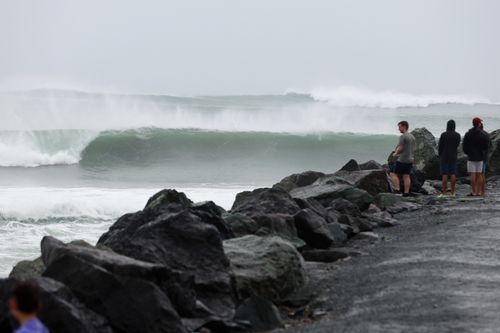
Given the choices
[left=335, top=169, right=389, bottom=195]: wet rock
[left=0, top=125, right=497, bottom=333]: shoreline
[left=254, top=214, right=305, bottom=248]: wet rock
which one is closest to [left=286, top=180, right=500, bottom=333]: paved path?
[left=0, top=125, right=497, bottom=333]: shoreline

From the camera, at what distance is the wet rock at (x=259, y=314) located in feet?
20.8

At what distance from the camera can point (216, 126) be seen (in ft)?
135

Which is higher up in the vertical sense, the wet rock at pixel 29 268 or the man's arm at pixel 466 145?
the man's arm at pixel 466 145

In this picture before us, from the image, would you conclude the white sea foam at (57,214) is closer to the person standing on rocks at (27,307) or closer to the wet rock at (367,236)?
the wet rock at (367,236)

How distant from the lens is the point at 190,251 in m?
7.13

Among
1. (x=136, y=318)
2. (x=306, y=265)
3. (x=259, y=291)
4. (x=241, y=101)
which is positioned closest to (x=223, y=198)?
(x=306, y=265)

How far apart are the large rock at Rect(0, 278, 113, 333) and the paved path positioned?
5.83 feet

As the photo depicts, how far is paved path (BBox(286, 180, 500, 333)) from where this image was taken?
6043 millimetres

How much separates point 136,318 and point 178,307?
640mm

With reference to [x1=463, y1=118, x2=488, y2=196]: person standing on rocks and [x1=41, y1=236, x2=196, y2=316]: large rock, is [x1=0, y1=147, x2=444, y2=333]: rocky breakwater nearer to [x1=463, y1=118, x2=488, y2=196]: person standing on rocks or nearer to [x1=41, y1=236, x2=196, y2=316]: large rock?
[x1=41, y1=236, x2=196, y2=316]: large rock

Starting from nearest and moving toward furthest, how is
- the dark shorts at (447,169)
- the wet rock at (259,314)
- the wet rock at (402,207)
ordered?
the wet rock at (259,314)
the wet rock at (402,207)
the dark shorts at (447,169)

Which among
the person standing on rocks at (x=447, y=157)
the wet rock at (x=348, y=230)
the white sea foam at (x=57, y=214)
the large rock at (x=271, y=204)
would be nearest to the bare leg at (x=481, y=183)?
the person standing on rocks at (x=447, y=157)

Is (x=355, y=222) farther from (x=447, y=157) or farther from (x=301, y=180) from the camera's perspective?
(x=447, y=157)

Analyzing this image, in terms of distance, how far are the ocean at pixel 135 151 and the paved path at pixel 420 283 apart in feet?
15.2
